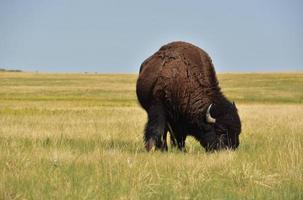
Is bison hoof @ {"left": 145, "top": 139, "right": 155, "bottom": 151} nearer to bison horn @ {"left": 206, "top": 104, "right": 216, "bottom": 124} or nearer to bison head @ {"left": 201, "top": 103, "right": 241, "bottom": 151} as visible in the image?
bison head @ {"left": 201, "top": 103, "right": 241, "bottom": 151}

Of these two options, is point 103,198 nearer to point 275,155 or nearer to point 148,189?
point 148,189

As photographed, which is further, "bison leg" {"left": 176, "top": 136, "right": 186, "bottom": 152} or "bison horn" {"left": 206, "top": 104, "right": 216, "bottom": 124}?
"bison leg" {"left": 176, "top": 136, "right": 186, "bottom": 152}

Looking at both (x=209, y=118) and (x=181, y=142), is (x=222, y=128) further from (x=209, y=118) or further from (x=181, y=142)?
(x=181, y=142)

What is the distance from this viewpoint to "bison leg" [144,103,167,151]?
11.0m

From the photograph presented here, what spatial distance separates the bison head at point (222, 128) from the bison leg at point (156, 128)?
2.83 feet

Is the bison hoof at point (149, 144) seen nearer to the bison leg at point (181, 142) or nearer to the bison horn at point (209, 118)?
the bison leg at point (181, 142)

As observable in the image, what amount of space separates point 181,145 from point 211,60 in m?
1.97

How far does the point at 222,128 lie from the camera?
10.9 meters

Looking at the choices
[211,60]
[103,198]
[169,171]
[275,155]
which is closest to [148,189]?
[103,198]

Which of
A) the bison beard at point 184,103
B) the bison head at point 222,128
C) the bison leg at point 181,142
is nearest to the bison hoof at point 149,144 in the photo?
the bison beard at point 184,103

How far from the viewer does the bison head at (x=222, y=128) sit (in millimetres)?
10844

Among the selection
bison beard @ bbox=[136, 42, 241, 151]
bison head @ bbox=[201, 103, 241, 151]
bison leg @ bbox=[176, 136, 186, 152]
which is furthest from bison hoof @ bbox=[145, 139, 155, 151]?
bison head @ bbox=[201, 103, 241, 151]

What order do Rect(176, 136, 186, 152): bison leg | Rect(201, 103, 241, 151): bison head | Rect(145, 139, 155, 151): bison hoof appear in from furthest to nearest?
Rect(176, 136, 186, 152): bison leg, Rect(145, 139, 155, 151): bison hoof, Rect(201, 103, 241, 151): bison head

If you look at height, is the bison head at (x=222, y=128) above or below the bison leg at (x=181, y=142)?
above
